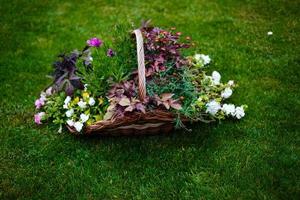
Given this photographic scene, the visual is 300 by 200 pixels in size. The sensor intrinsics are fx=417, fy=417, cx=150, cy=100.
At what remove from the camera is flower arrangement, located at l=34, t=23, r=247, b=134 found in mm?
3246

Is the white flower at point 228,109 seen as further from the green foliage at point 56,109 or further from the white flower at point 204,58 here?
the green foliage at point 56,109

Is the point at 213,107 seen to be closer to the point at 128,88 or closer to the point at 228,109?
the point at 228,109

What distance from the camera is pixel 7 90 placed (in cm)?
405

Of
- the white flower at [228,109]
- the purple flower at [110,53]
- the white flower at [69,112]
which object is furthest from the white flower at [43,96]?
the white flower at [228,109]

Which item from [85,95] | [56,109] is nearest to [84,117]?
[85,95]

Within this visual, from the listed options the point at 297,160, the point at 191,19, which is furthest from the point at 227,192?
the point at 191,19

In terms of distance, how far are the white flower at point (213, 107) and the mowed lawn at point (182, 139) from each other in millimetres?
143

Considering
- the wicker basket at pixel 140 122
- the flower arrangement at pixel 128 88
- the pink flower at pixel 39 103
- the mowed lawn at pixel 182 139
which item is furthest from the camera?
the pink flower at pixel 39 103

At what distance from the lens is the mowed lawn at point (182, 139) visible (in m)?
2.99

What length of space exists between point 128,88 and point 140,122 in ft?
0.94

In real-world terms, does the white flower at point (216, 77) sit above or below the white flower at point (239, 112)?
above

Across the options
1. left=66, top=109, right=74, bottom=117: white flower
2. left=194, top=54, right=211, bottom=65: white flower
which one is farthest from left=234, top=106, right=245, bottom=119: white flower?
left=66, top=109, right=74, bottom=117: white flower

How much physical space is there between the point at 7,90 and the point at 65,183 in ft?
4.70

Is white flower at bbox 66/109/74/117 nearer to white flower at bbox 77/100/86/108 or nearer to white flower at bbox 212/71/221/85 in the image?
white flower at bbox 77/100/86/108
